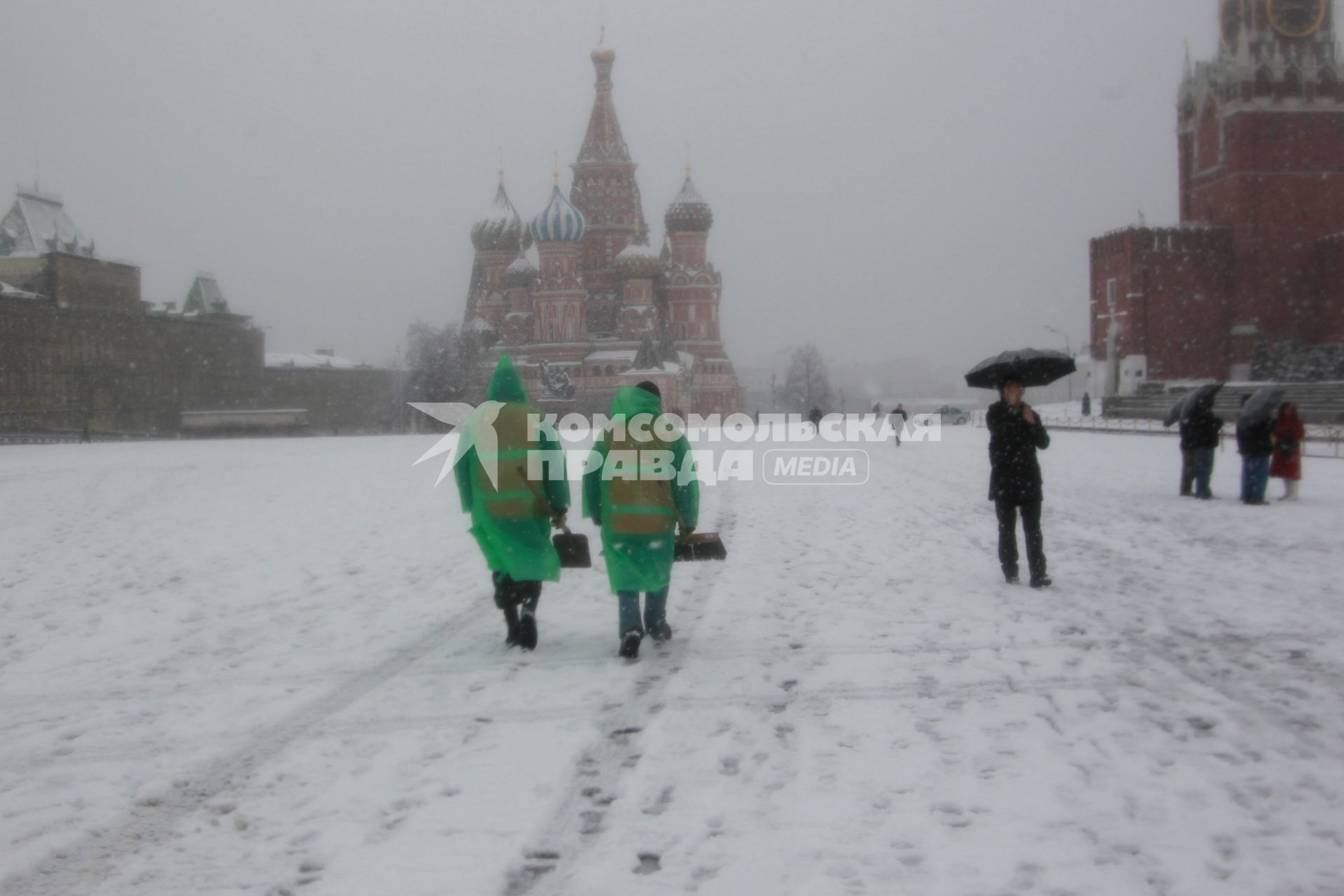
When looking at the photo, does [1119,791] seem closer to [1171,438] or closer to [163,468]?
[163,468]

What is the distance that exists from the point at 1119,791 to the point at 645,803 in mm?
1696

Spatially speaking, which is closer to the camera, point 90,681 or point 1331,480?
point 90,681

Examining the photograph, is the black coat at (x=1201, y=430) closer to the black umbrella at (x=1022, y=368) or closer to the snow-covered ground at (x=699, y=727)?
the snow-covered ground at (x=699, y=727)

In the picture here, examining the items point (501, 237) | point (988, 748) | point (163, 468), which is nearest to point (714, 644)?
point (988, 748)

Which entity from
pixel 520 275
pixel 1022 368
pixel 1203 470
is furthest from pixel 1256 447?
pixel 520 275

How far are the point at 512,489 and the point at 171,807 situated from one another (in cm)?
260

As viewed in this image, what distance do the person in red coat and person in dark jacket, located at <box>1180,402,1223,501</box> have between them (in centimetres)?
67

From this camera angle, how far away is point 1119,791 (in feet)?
13.8

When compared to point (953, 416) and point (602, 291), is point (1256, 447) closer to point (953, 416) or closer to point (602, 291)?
point (953, 416)

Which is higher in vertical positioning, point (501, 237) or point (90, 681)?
point (501, 237)

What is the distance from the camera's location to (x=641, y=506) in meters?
6.44

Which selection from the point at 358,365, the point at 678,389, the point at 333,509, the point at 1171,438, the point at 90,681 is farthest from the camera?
the point at 358,365

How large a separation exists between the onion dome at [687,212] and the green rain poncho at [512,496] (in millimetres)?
68254

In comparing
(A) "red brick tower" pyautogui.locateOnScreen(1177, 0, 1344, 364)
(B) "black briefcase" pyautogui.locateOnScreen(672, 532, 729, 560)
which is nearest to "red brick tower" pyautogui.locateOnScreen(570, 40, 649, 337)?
(A) "red brick tower" pyautogui.locateOnScreen(1177, 0, 1344, 364)
